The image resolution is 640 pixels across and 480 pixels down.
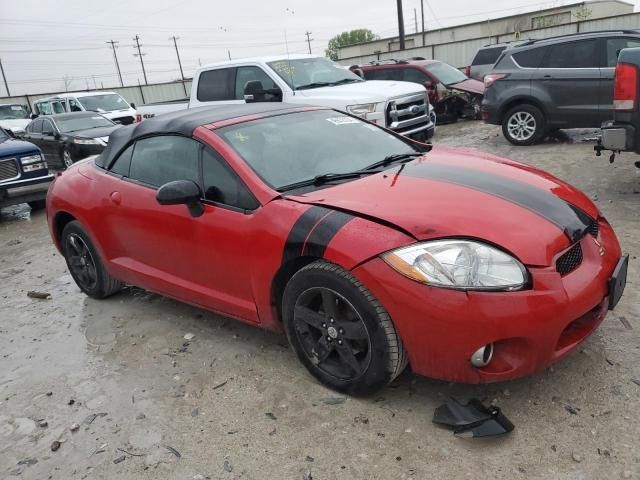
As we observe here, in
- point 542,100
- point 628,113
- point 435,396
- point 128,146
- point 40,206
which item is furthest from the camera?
point 40,206

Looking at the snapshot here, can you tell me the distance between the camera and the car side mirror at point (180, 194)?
3197 mm

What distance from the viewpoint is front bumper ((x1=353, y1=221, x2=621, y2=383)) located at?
7.63 ft

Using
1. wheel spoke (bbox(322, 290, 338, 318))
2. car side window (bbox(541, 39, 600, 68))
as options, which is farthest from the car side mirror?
car side window (bbox(541, 39, 600, 68))

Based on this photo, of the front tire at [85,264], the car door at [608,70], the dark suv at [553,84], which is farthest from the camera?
the dark suv at [553,84]

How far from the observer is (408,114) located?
9.13 meters

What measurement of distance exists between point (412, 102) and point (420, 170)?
6365mm

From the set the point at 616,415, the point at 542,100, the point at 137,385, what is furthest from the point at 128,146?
the point at 542,100

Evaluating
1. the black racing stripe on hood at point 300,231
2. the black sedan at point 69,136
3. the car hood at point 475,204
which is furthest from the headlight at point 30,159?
the black racing stripe on hood at point 300,231

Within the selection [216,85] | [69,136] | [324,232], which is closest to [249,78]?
[216,85]

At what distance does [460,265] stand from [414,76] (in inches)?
474

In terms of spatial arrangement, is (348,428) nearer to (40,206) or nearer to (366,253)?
(366,253)

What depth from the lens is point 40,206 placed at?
373 inches

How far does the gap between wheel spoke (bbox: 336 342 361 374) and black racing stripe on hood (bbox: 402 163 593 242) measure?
108 centimetres

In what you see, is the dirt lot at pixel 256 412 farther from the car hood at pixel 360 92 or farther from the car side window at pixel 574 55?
the car side window at pixel 574 55
